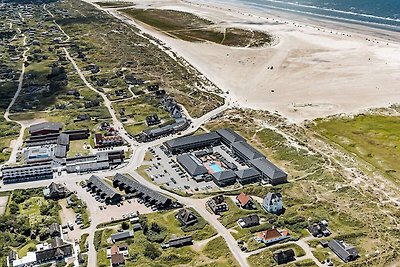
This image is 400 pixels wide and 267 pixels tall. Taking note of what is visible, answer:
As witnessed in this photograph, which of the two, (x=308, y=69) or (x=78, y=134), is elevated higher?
(x=308, y=69)

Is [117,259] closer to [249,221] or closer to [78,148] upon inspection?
[249,221]

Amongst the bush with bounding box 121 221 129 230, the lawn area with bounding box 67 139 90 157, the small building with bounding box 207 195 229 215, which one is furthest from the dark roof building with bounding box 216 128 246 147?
the bush with bounding box 121 221 129 230

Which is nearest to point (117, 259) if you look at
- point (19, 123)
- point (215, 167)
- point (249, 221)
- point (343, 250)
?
point (249, 221)

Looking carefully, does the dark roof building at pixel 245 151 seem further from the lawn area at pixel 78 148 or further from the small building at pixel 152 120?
the lawn area at pixel 78 148

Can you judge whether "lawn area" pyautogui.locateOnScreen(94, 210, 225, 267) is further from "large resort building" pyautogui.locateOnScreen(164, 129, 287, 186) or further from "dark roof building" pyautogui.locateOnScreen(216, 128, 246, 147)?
"dark roof building" pyautogui.locateOnScreen(216, 128, 246, 147)

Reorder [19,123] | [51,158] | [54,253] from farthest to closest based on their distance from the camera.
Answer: [19,123], [51,158], [54,253]

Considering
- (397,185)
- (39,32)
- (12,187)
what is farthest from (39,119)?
(39,32)

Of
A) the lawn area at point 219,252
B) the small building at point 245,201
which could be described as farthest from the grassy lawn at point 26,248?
the small building at point 245,201
